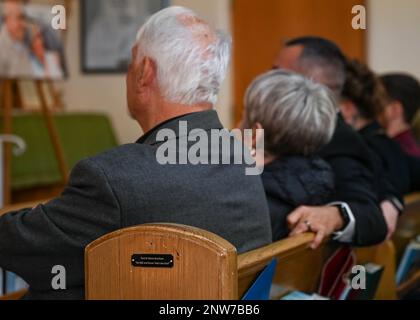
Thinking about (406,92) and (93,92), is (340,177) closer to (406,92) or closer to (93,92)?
(406,92)

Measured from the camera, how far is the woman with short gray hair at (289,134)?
1.95m

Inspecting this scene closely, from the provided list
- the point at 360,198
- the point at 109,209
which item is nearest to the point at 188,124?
the point at 109,209

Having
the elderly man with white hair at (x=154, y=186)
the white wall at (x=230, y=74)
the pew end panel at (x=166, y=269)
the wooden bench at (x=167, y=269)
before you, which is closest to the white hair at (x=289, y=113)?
the elderly man with white hair at (x=154, y=186)

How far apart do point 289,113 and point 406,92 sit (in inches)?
61.1

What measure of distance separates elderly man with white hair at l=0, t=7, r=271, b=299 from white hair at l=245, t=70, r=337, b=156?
35 centimetres

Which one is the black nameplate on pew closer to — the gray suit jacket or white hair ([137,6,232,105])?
the gray suit jacket

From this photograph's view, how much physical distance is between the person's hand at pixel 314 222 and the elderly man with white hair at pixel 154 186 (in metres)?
0.22

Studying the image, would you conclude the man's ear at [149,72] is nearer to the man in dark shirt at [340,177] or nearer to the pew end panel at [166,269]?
the pew end panel at [166,269]

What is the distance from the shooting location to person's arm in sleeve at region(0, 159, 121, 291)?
1.35m

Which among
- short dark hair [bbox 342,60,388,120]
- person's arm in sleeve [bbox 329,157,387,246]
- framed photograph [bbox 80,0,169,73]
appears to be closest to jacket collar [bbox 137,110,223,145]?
person's arm in sleeve [bbox 329,157,387,246]

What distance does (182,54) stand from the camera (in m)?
1.53

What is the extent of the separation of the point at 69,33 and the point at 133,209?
5683 millimetres
